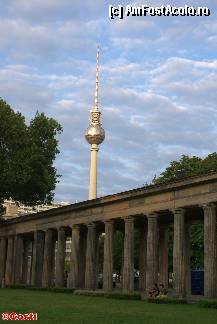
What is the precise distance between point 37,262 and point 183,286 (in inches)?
1217

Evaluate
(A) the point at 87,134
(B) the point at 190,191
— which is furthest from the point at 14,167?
(A) the point at 87,134

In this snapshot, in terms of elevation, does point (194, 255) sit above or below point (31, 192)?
below

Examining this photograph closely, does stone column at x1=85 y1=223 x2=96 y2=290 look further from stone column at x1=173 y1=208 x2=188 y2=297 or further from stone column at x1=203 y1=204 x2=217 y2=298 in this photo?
stone column at x1=203 y1=204 x2=217 y2=298

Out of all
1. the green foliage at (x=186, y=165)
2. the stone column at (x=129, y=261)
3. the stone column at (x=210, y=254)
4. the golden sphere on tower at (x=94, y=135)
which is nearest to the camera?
the stone column at (x=210, y=254)

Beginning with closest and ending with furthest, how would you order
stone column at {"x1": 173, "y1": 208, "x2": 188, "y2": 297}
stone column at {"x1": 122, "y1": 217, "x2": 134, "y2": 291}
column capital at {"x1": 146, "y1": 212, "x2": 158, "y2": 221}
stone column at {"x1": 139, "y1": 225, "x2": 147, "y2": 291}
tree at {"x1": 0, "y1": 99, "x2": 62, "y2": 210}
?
stone column at {"x1": 173, "y1": 208, "x2": 188, "y2": 297}
column capital at {"x1": 146, "y1": 212, "x2": 158, "y2": 221}
stone column at {"x1": 122, "y1": 217, "x2": 134, "y2": 291}
stone column at {"x1": 139, "y1": 225, "x2": 147, "y2": 291}
tree at {"x1": 0, "y1": 99, "x2": 62, "y2": 210}

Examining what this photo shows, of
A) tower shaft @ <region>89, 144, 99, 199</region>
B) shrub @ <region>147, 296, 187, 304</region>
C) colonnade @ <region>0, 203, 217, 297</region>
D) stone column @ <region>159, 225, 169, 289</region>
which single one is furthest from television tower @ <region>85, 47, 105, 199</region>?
shrub @ <region>147, 296, 187, 304</region>

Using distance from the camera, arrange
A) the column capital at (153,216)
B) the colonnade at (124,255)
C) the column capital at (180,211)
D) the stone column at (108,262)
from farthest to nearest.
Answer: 1. the stone column at (108,262)
2. the column capital at (153,216)
3. the column capital at (180,211)
4. the colonnade at (124,255)

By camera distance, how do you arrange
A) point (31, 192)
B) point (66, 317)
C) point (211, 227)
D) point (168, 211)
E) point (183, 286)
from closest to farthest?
point (66, 317), point (211, 227), point (183, 286), point (168, 211), point (31, 192)

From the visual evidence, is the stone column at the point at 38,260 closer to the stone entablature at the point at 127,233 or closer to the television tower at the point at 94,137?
the stone entablature at the point at 127,233

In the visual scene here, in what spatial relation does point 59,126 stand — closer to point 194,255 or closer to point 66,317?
point 194,255

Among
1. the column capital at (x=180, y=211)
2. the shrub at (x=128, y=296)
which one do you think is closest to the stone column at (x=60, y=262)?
the shrub at (x=128, y=296)

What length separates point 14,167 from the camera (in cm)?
6544

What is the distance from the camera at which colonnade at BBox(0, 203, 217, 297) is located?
43562 millimetres

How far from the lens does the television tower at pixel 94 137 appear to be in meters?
132
